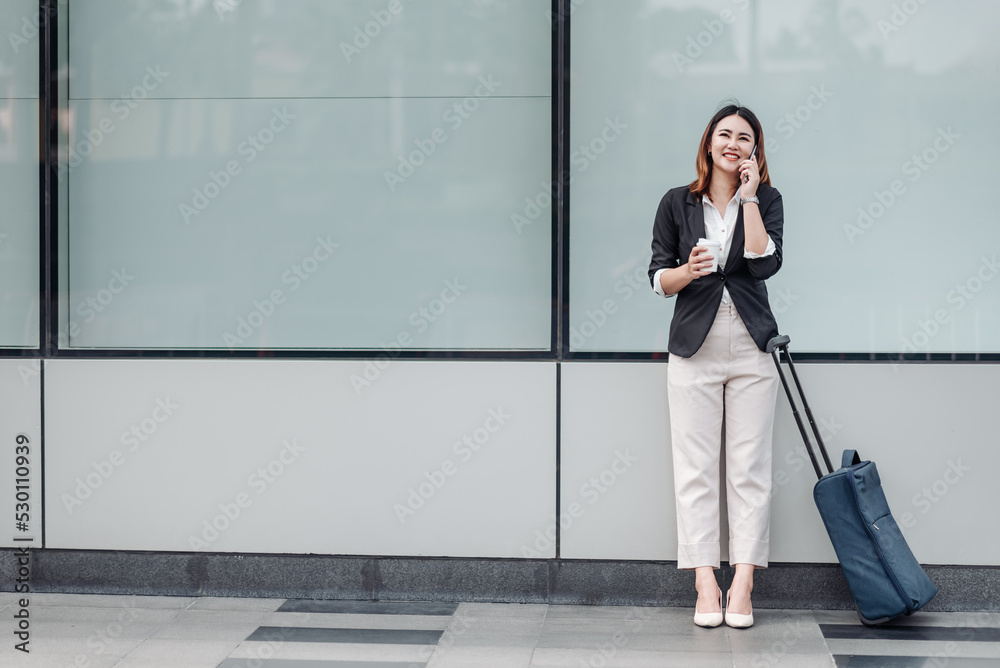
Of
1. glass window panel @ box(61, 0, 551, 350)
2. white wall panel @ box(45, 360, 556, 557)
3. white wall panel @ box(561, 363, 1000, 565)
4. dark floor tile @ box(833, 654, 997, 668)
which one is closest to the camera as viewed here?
dark floor tile @ box(833, 654, 997, 668)

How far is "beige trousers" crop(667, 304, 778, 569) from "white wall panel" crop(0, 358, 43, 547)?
2617 millimetres

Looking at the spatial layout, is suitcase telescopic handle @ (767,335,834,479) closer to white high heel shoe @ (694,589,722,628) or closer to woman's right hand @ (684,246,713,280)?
woman's right hand @ (684,246,713,280)

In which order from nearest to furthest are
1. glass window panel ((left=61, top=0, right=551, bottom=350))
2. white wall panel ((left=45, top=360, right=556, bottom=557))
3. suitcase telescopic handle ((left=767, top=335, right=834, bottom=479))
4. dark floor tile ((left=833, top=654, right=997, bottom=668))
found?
dark floor tile ((left=833, top=654, right=997, bottom=668)) → suitcase telescopic handle ((left=767, top=335, right=834, bottom=479)) → white wall panel ((left=45, top=360, right=556, bottom=557)) → glass window panel ((left=61, top=0, right=551, bottom=350))

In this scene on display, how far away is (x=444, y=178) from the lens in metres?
4.18

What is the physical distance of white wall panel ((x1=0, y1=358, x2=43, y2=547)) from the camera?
4.17 metres

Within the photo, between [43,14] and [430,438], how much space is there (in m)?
2.40

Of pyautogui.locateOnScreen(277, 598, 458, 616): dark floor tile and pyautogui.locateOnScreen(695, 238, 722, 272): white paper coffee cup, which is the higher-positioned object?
pyautogui.locateOnScreen(695, 238, 722, 272): white paper coffee cup

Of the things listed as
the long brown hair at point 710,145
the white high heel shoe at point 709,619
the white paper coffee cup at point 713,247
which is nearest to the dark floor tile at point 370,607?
the white high heel shoe at point 709,619

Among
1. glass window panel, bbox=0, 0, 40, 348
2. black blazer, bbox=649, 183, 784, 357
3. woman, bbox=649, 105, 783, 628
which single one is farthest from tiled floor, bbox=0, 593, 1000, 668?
glass window panel, bbox=0, 0, 40, 348

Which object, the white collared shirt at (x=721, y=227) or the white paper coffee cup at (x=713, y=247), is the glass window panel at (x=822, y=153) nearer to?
the white collared shirt at (x=721, y=227)

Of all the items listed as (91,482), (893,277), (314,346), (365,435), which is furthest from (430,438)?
(893,277)

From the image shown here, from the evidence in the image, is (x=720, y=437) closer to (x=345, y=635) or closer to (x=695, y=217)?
(x=695, y=217)

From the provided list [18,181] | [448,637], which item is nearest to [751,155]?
[448,637]

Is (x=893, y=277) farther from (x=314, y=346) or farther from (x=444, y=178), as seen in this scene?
(x=314, y=346)
